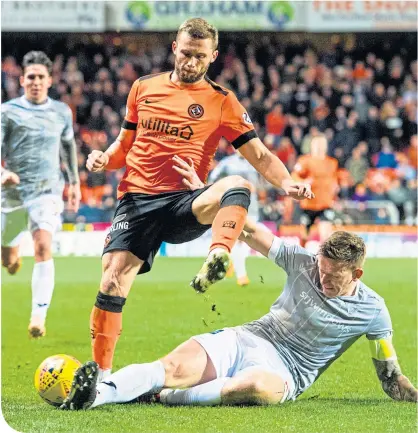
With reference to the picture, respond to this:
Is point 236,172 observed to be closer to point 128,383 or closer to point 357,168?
point 128,383

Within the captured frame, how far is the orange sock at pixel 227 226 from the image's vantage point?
4574mm

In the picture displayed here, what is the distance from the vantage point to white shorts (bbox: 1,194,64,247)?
289 inches

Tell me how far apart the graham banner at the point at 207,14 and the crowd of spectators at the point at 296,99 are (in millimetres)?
849

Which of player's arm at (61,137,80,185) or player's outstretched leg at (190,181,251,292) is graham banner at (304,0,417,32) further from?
player's outstretched leg at (190,181,251,292)

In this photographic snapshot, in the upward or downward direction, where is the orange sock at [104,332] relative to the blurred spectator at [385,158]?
upward

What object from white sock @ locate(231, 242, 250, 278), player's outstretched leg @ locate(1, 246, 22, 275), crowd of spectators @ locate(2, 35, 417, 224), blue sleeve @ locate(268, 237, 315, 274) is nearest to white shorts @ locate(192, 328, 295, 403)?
blue sleeve @ locate(268, 237, 315, 274)

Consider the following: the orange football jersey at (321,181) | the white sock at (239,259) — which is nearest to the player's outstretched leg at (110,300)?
the white sock at (239,259)

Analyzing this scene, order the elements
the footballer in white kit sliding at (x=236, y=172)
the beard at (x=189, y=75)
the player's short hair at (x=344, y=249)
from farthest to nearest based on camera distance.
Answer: the footballer in white kit sliding at (x=236, y=172) < the beard at (x=189, y=75) < the player's short hair at (x=344, y=249)

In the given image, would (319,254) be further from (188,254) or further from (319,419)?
(188,254)

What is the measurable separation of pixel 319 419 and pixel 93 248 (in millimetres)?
9976

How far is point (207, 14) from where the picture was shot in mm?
15594

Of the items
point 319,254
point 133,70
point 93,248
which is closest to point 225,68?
point 133,70

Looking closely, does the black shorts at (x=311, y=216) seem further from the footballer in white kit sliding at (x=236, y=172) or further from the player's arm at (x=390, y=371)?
the player's arm at (x=390, y=371)

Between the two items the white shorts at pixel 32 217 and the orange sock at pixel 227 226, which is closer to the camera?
the orange sock at pixel 227 226
